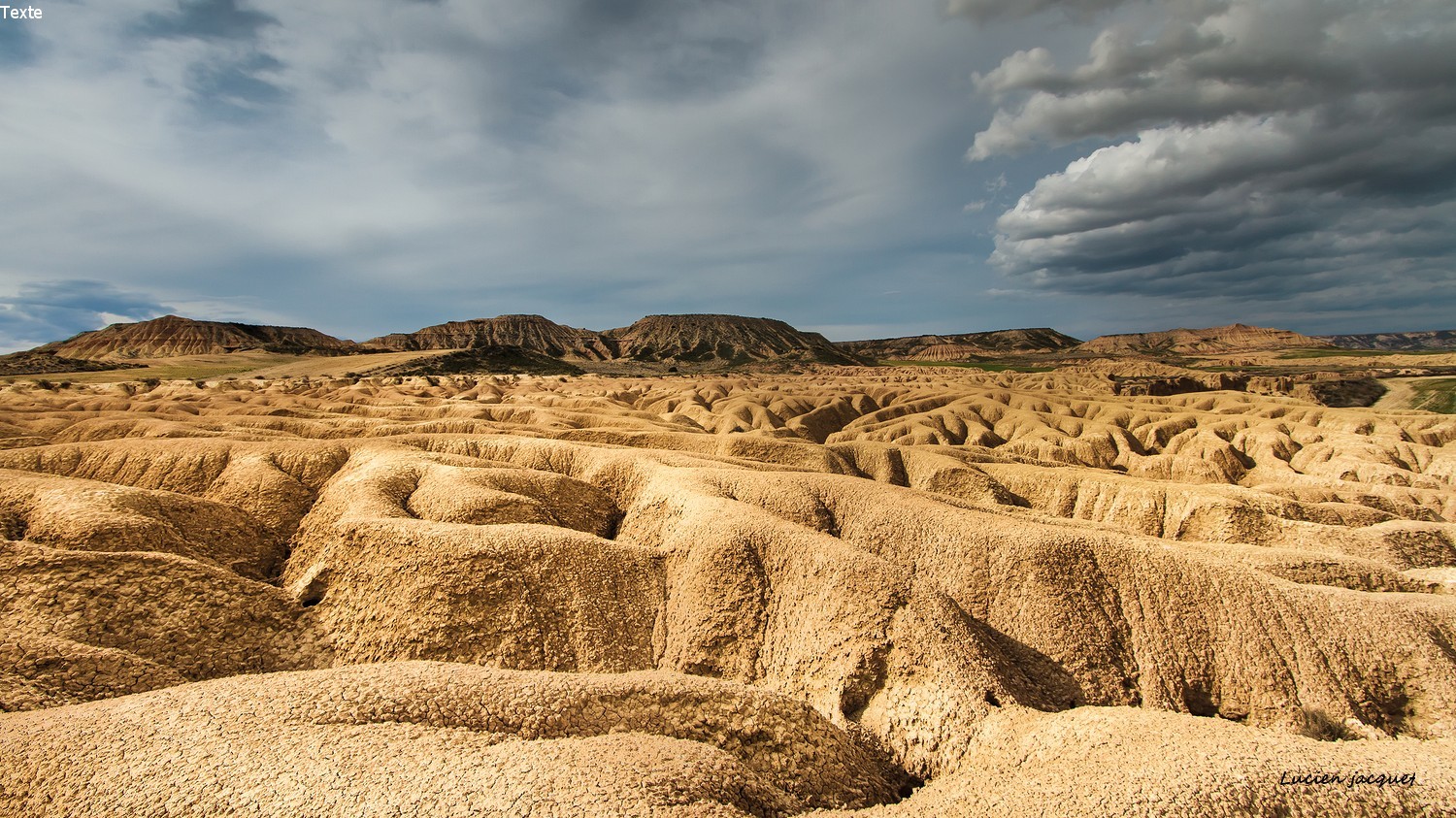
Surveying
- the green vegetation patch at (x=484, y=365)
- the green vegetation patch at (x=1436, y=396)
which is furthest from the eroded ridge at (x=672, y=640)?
the green vegetation patch at (x=484, y=365)

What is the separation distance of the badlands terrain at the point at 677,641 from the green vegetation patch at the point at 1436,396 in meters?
89.3

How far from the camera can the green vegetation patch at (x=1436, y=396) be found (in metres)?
81.8

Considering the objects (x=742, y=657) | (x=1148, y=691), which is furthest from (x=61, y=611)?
(x=1148, y=691)

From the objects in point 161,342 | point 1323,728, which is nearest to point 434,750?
point 1323,728

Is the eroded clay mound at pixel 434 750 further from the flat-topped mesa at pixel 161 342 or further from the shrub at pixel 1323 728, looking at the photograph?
the flat-topped mesa at pixel 161 342

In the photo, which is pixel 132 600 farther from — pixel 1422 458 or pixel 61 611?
pixel 1422 458

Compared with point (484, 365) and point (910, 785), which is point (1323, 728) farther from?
point (484, 365)

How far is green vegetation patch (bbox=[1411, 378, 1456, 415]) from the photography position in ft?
268

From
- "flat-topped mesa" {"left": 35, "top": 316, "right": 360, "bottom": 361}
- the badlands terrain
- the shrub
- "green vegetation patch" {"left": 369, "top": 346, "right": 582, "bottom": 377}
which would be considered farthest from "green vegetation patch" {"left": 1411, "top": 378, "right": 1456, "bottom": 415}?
"flat-topped mesa" {"left": 35, "top": 316, "right": 360, "bottom": 361}

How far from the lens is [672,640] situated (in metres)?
16.0

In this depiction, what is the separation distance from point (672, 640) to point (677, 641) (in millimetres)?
165

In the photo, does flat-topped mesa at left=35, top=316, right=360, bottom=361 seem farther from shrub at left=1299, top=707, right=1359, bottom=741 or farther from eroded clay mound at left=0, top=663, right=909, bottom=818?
shrub at left=1299, top=707, right=1359, bottom=741

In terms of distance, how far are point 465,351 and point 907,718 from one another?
16746cm

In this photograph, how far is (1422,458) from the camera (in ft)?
167
